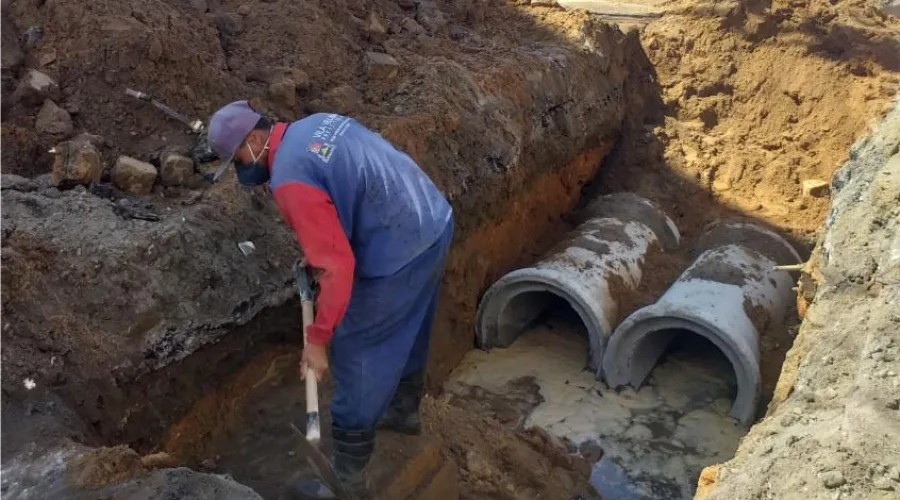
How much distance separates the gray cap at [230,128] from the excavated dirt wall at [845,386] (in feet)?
6.83

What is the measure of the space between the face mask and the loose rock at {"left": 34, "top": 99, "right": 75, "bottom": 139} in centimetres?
164

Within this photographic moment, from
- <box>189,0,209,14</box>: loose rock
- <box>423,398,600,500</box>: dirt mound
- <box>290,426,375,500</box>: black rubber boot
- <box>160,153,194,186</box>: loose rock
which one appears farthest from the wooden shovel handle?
<box>189,0,209,14</box>: loose rock

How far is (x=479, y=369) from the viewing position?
5.61 metres

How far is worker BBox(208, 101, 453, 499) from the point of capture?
9.04 feet

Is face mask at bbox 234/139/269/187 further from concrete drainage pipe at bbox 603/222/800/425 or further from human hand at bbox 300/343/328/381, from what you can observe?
concrete drainage pipe at bbox 603/222/800/425

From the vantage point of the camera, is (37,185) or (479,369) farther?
(479,369)

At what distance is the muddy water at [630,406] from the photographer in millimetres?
4645

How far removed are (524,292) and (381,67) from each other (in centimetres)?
191

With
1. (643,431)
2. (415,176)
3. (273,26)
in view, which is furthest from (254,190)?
(643,431)

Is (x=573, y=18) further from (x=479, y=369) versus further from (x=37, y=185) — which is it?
(x=37, y=185)

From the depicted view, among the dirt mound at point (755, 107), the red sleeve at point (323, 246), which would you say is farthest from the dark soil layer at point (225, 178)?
the red sleeve at point (323, 246)

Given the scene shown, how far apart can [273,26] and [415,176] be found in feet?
9.86

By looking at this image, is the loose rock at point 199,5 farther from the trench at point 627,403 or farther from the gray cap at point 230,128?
the trench at point 627,403

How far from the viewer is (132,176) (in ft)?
12.9
